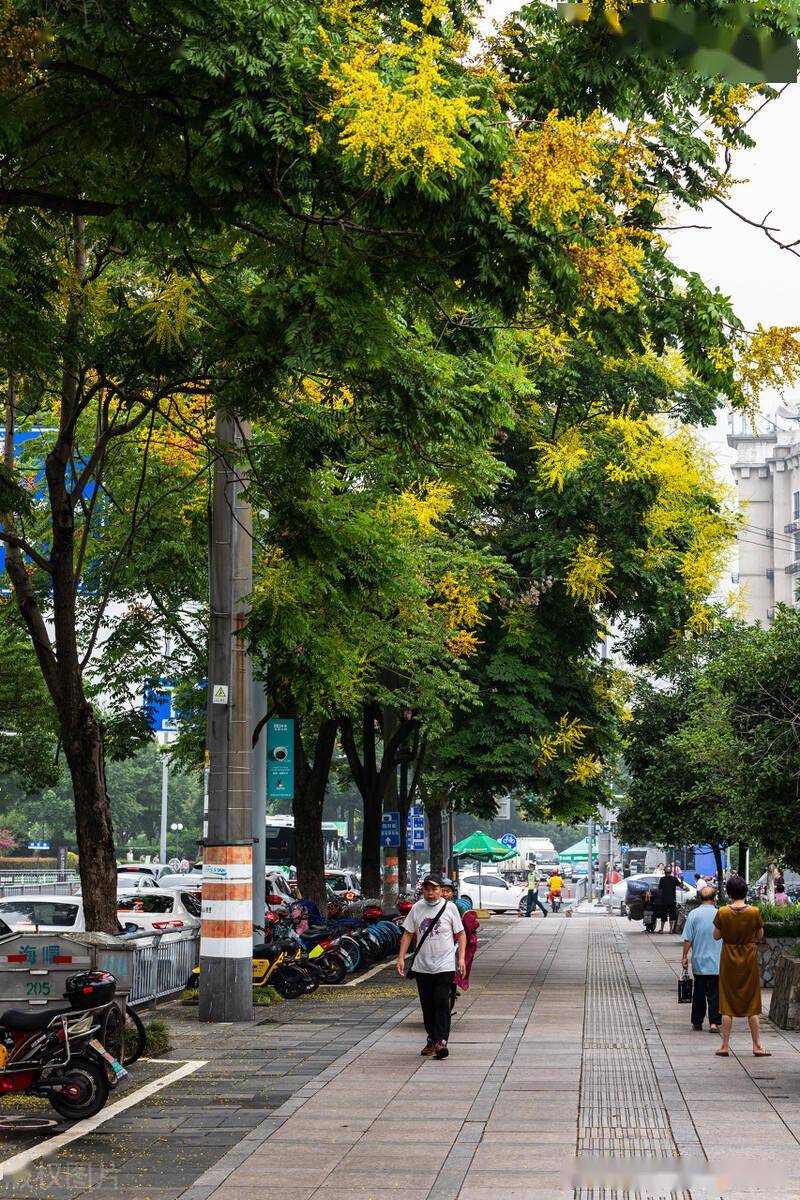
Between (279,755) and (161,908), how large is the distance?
4136 mm

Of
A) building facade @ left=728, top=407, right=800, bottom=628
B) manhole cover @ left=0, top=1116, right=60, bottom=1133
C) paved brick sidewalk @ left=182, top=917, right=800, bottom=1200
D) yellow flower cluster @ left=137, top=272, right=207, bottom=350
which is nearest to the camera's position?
paved brick sidewalk @ left=182, top=917, right=800, bottom=1200

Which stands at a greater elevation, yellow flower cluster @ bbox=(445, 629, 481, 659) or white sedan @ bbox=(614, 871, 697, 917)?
yellow flower cluster @ bbox=(445, 629, 481, 659)

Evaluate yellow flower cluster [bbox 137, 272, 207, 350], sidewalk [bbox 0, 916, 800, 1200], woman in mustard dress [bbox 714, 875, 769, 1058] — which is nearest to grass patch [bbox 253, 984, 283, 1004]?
sidewalk [bbox 0, 916, 800, 1200]

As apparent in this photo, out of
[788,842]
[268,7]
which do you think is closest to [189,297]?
[268,7]

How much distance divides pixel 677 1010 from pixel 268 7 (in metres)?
14.4

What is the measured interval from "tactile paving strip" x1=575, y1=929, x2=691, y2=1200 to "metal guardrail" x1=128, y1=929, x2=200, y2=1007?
4.95m

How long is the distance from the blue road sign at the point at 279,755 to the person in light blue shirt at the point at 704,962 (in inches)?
260

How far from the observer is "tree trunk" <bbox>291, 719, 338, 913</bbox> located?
93.6ft

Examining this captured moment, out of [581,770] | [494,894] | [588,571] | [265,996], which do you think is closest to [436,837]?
[494,894]

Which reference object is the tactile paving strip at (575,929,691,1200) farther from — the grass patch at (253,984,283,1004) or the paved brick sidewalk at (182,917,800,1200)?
the grass patch at (253,984,283,1004)

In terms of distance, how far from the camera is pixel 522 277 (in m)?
8.60

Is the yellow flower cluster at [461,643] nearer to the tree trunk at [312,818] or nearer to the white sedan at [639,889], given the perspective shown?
the tree trunk at [312,818]

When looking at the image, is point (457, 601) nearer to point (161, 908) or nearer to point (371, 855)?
point (161, 908)

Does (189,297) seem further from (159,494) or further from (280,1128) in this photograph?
(159,494)
